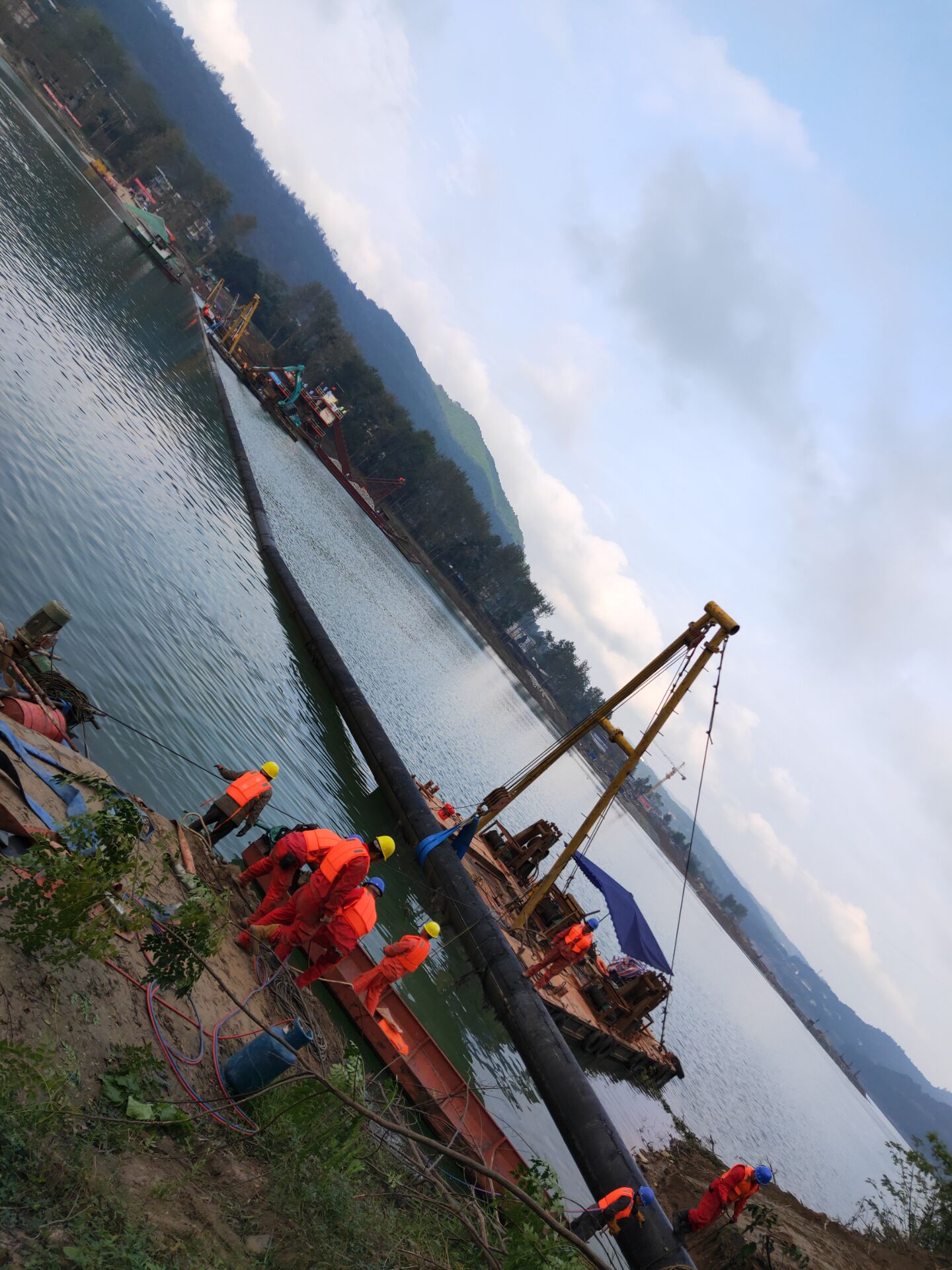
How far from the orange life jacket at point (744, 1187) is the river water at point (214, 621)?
9.62 feet

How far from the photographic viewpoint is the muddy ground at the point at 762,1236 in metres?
14.0

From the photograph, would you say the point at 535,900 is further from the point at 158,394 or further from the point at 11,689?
the point at 158,394

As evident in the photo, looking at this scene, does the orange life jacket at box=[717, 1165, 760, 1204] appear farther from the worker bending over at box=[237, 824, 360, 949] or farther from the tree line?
the tree line

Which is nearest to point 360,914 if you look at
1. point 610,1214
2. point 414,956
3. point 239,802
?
point 414,956

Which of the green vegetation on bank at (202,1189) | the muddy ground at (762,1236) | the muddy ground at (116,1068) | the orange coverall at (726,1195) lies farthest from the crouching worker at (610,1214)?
the muddy ground at (116,1068)

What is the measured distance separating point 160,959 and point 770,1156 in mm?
33018

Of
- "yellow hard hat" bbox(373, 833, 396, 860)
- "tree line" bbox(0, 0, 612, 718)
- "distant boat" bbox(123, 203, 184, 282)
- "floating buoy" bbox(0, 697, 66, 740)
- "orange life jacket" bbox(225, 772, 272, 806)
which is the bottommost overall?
"floating buoy" bbox(0, 697, 66, 740)

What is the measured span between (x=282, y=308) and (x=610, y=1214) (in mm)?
113229

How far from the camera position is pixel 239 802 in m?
11.8

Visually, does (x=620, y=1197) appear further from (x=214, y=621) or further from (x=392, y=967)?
(x=214, y=621)

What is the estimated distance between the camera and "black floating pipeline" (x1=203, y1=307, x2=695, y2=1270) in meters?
11.4

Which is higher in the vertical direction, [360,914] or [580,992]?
[360,914]

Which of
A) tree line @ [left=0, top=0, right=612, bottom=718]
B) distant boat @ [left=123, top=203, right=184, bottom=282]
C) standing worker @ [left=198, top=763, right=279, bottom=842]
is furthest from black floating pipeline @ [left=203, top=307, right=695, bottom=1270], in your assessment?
tree line @ [left=0, top=0, right=612, bottom=718]

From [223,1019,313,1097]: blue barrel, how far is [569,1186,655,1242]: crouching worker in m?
5.94
